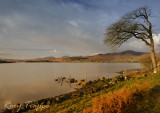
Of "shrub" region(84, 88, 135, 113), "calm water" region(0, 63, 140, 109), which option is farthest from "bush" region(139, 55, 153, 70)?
"shrub" region(84, 88, 135, 113)

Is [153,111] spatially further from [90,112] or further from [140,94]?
[90,112]

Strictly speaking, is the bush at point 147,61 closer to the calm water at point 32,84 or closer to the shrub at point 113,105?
the calm water at point 32,84

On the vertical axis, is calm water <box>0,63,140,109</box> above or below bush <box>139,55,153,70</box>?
below

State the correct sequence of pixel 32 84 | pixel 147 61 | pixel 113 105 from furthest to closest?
pixel 147 61
pixel 32 84
pixel 113 105

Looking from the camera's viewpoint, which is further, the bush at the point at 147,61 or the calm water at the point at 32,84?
the bush at the point at 147,61

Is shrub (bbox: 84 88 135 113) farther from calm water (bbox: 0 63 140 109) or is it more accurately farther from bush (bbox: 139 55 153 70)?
bush (bbox: 139 55 153 70)

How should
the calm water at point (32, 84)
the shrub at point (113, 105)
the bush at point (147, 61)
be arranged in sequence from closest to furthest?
the shrub at point (113, 105) < the calm water at point (32, 84) < the bush at point (147, 61)

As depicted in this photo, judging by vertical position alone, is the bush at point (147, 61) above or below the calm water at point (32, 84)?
above

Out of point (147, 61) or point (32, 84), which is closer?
point (32, 84)

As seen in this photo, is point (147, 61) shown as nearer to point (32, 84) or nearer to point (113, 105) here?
point (113, 105)

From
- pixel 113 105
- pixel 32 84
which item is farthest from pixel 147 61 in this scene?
pixel 32 84

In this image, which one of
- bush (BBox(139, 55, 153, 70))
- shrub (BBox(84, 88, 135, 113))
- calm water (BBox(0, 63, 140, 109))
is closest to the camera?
shrub (BBox(84, 88, 135, 113))

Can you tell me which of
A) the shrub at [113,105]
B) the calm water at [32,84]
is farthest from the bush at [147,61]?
the shrub at [113,105]

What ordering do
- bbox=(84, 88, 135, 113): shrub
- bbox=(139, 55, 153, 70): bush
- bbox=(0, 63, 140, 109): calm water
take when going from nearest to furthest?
bbox=(84, 88, 135, 113): shrub → bbox=(0, 63, 140, 109): calm water → bbox=(139, 55, 153, 70): bush
